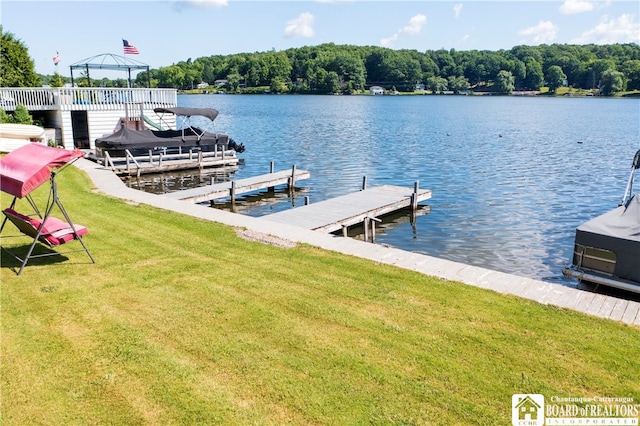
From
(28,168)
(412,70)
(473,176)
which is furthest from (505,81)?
(28,168)

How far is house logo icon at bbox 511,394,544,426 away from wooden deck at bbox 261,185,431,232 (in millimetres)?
9740

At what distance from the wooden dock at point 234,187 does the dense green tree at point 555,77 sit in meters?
155

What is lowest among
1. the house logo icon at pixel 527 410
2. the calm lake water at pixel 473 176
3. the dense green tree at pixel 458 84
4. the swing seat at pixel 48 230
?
the calm lake water at pixel 473 176

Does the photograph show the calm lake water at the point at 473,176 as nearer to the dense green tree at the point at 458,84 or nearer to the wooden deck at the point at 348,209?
the wooden deck at the point at 348,209

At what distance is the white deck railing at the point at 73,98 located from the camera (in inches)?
1114

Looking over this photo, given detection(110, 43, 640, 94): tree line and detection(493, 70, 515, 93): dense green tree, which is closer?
detection(493, 70, 515, 93): dense green tree

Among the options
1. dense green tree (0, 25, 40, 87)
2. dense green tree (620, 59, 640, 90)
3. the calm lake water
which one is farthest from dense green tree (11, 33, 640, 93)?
dense green tree (0, 25, 40, 87)

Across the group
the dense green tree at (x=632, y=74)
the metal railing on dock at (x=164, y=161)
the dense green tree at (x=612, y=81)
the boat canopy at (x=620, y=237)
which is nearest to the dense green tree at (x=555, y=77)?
the dense green tree at (x=612, y=81)

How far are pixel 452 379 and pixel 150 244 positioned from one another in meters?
7.21

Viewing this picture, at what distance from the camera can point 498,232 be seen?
18031 millimetres

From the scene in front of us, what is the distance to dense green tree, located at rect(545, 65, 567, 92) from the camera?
15600cm

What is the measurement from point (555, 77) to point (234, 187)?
162 meters

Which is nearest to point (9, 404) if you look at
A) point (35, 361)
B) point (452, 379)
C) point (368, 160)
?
point (35, 361)

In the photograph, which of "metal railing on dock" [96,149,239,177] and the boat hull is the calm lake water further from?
the boat hull
